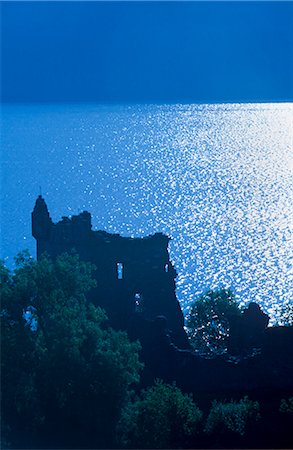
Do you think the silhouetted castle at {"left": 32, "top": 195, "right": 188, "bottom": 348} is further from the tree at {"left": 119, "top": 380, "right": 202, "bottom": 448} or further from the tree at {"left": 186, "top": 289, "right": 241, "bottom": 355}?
the tree at {"left": 119, "top": 380, "right": 202, "bottom": 448}

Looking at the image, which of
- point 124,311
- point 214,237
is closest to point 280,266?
point 214,237

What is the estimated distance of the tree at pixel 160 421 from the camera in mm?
35312

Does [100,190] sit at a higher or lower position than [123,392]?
higher

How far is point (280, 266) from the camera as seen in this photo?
12669 centimetres

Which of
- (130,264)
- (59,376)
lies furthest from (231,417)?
(130,264)

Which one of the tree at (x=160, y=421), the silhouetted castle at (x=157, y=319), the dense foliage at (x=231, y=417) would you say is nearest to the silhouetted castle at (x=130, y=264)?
the silhouetted castle at (x=157, y=319)

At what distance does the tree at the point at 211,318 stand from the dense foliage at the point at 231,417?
1770 cm

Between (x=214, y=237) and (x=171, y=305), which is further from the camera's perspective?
(x=214, y=237)

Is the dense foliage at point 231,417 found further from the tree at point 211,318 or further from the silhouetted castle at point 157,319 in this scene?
the tree at point 211,318

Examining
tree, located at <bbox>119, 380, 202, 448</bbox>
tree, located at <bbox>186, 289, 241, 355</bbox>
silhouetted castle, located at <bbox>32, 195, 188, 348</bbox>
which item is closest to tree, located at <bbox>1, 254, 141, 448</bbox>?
tree, located at <bbox>119, 380, 202, 448</bbox>

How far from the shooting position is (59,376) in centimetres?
3466

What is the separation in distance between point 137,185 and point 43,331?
534 feet

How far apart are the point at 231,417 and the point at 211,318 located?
915 inches

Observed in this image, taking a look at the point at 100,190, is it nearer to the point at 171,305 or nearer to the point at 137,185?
the point at 137,185
